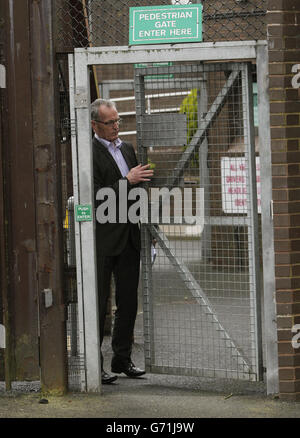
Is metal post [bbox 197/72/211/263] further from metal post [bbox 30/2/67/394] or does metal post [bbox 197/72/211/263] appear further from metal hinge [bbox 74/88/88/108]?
metal post [bbox 30/2/67/394]

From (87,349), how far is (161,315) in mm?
700

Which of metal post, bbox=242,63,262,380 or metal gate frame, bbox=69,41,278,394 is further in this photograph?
metal post, bbox=242,63,262,380

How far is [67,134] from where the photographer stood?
20.3ft

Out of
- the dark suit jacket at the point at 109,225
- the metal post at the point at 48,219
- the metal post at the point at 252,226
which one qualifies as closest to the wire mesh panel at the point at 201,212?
the metal post at the point at 252,226

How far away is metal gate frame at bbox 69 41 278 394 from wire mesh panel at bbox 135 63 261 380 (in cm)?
20

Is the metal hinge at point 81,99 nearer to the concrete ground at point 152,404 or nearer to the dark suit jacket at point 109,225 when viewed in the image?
the dark suit jacket at point 109,225

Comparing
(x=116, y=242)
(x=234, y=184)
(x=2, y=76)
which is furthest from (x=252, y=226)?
(x=2, y=76)

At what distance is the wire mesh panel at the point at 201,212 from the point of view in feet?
19.5

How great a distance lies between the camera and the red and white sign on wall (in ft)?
19.5

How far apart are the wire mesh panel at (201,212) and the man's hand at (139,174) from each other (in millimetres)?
93

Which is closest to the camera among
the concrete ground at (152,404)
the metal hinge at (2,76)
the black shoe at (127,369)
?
the concrete ground at (152,404)
